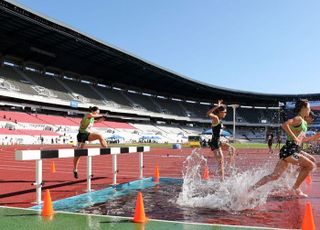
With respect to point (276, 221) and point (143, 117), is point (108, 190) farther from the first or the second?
point (143, 117)

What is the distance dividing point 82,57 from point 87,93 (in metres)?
8.86

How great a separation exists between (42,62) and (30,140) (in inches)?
768

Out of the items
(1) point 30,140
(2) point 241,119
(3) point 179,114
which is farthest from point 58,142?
(2) point 241,119

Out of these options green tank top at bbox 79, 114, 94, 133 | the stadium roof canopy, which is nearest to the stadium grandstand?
the stadium roof canopy

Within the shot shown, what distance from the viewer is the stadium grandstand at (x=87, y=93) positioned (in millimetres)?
53250

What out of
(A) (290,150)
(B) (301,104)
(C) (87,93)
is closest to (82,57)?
(C) (87,93)

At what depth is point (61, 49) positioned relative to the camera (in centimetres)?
6147

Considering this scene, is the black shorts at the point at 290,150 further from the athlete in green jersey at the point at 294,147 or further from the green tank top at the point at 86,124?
the green tank top at the point at 86,124

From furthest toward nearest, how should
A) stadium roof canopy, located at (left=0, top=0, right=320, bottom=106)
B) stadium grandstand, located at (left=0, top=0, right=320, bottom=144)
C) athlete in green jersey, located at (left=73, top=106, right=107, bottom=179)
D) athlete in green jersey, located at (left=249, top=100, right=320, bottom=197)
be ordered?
stadium grandstand, located at (left=0, top=0, right=320, bottom=144), stadium roof canopy, located at (left=0, top=0, right=320, bottom=106), athlete in green jersey, located at (left=73, top=106, right=107, bottom=179), athlete in green jersey, located at (left=249, top=100, right=320, bottom=197)

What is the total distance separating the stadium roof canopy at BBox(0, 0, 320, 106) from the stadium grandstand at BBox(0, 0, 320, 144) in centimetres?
12

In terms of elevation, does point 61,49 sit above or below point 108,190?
above

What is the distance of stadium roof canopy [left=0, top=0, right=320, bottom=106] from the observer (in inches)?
1993

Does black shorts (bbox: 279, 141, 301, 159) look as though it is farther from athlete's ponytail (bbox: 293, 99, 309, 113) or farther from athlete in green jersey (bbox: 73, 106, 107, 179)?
athlete in green jersey (bbox: 73, 106, 107, 179)

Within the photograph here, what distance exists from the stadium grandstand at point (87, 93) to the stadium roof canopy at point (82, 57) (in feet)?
0.39
